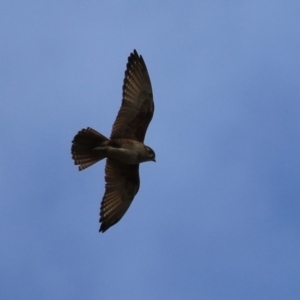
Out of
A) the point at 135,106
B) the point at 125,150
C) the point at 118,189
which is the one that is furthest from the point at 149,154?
Result: the point at 118,189

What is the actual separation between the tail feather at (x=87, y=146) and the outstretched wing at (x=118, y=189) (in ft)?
2.76

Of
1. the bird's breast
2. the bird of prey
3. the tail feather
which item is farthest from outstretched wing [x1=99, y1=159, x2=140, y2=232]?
the tail feather

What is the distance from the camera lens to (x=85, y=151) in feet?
75.8

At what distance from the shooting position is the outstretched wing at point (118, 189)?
24.0 m

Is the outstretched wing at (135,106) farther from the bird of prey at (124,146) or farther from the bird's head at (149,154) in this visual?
the bird's head at (149,154)

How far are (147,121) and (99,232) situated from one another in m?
2.83

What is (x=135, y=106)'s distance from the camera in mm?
23609

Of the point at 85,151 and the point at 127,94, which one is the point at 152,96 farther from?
the point at 85,151

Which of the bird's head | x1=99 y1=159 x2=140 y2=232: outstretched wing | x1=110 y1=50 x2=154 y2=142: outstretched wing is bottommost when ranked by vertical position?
x1=99 y1=159 x2=140 y2=232: outstretched wing

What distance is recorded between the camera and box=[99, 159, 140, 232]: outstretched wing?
78.8 feet

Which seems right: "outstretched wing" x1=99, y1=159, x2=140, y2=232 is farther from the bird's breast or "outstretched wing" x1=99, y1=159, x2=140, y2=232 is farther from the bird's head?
the bird's head

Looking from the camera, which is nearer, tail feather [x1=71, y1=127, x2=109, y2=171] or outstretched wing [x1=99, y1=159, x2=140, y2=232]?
tail feather [x1=71, y1=127, x2=109, y2=171]

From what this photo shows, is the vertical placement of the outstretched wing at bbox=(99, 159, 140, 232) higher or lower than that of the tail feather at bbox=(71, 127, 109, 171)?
lower

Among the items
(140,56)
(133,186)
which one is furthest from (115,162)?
(140,56)
